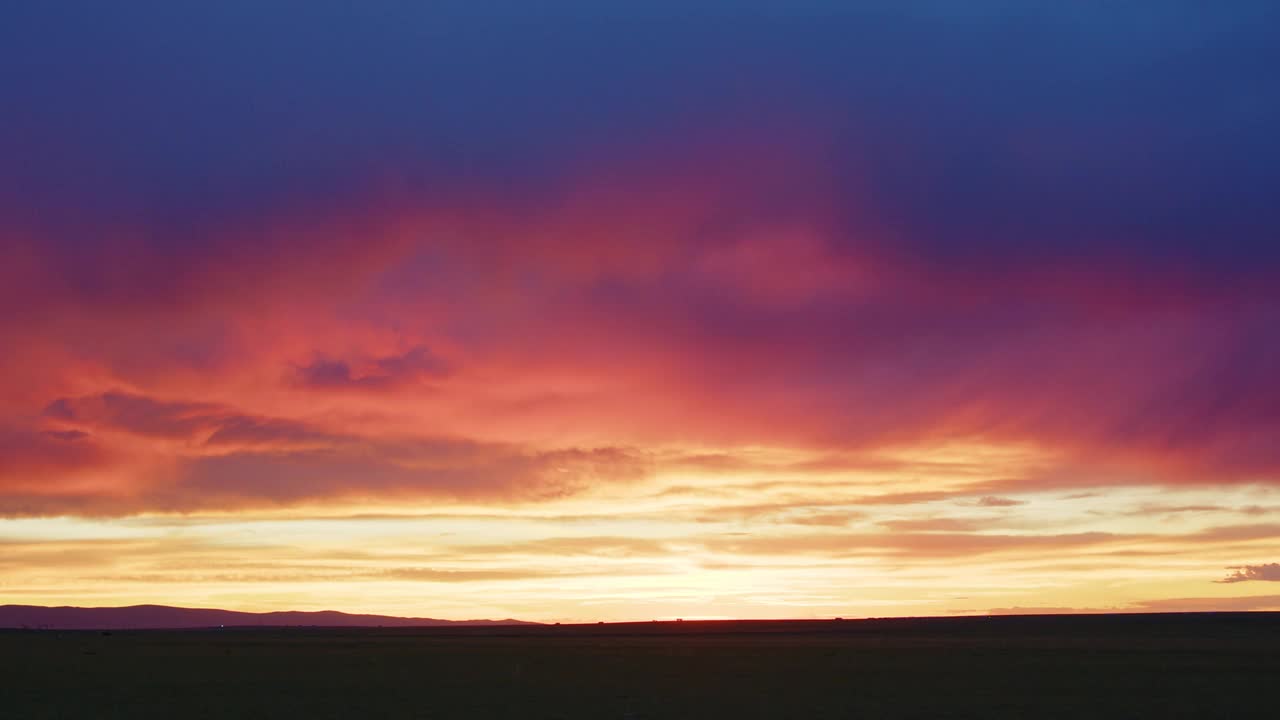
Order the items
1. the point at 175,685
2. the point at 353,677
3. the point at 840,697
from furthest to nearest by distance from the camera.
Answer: the point at 353,677, the point at 175,685, the point at 840,697

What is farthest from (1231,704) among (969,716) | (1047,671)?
(1047,671)

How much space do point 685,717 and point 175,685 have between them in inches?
1205

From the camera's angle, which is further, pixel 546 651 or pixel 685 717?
pixel 546 651

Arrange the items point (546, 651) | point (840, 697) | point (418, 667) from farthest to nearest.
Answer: point (546, 651) → point (418, 667) → point (840, 697)

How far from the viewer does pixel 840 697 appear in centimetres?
5225

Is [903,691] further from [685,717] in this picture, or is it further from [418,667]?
[418,667]

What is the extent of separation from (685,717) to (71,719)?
22.5 meters

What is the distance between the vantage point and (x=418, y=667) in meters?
75.5

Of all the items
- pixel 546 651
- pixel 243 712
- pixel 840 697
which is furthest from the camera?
pixel 546 651

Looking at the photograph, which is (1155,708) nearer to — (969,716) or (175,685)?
(969,716)

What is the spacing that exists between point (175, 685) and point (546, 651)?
139ft

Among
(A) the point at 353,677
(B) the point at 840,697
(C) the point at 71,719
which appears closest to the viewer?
(C) the point at 71,719

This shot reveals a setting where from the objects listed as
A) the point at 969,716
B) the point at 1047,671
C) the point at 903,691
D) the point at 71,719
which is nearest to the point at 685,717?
the point at 969,716

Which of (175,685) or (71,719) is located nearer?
(71,719)
